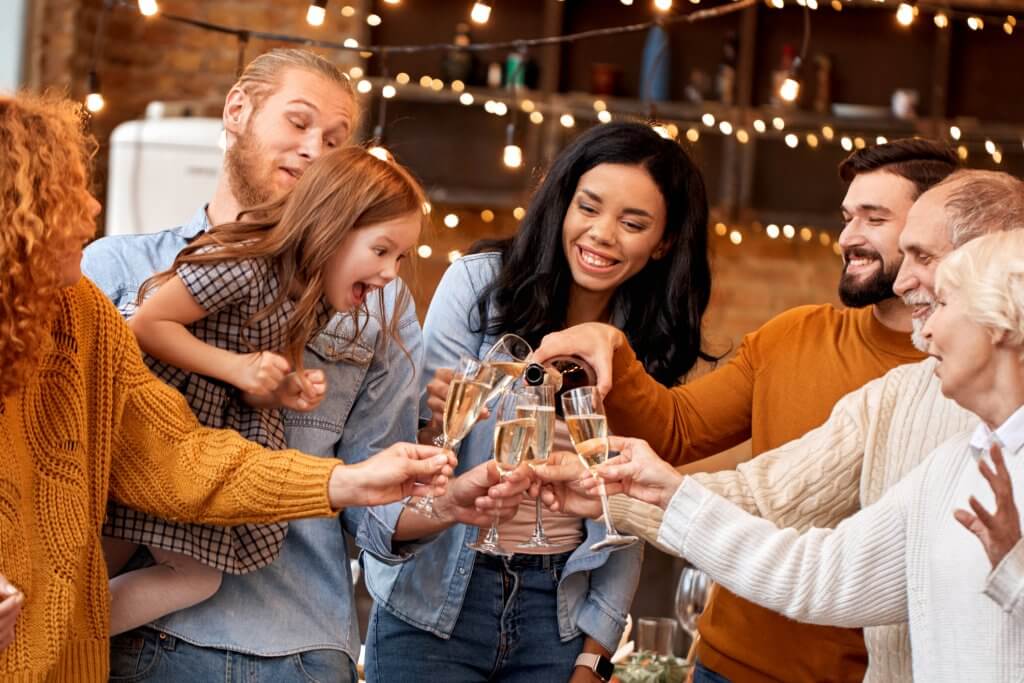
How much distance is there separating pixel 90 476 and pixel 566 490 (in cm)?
74

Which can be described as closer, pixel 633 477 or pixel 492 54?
pixel 633 477

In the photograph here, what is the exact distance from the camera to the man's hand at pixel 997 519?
1580 millimetres

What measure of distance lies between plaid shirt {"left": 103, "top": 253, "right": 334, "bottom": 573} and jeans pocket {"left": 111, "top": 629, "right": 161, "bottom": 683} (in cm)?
14

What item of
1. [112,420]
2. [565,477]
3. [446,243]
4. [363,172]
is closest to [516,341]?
[565,477]

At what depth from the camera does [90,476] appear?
1801 millimetres

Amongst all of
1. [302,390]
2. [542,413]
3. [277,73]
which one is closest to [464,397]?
[542,413]

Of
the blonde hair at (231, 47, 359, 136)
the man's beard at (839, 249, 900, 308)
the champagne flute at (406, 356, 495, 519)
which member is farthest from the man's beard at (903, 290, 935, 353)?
the blonde hair at (231, 47, 359, 136)

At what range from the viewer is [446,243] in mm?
6328

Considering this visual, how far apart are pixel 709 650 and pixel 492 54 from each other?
426 cm

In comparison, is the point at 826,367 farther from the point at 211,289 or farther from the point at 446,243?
the point at 446,243

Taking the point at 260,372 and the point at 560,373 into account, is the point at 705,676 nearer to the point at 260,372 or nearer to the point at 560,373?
the point at 560,373

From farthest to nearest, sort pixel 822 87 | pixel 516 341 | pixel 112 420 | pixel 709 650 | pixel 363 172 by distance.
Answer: pixel 822 87
pixel 709 650
pixel 516 341
pixel 363 172
pixel 112 420

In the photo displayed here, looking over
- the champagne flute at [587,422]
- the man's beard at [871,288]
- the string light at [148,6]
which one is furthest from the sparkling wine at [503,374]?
the string light at [148,6]

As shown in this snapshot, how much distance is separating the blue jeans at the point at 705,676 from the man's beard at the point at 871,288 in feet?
2.30
